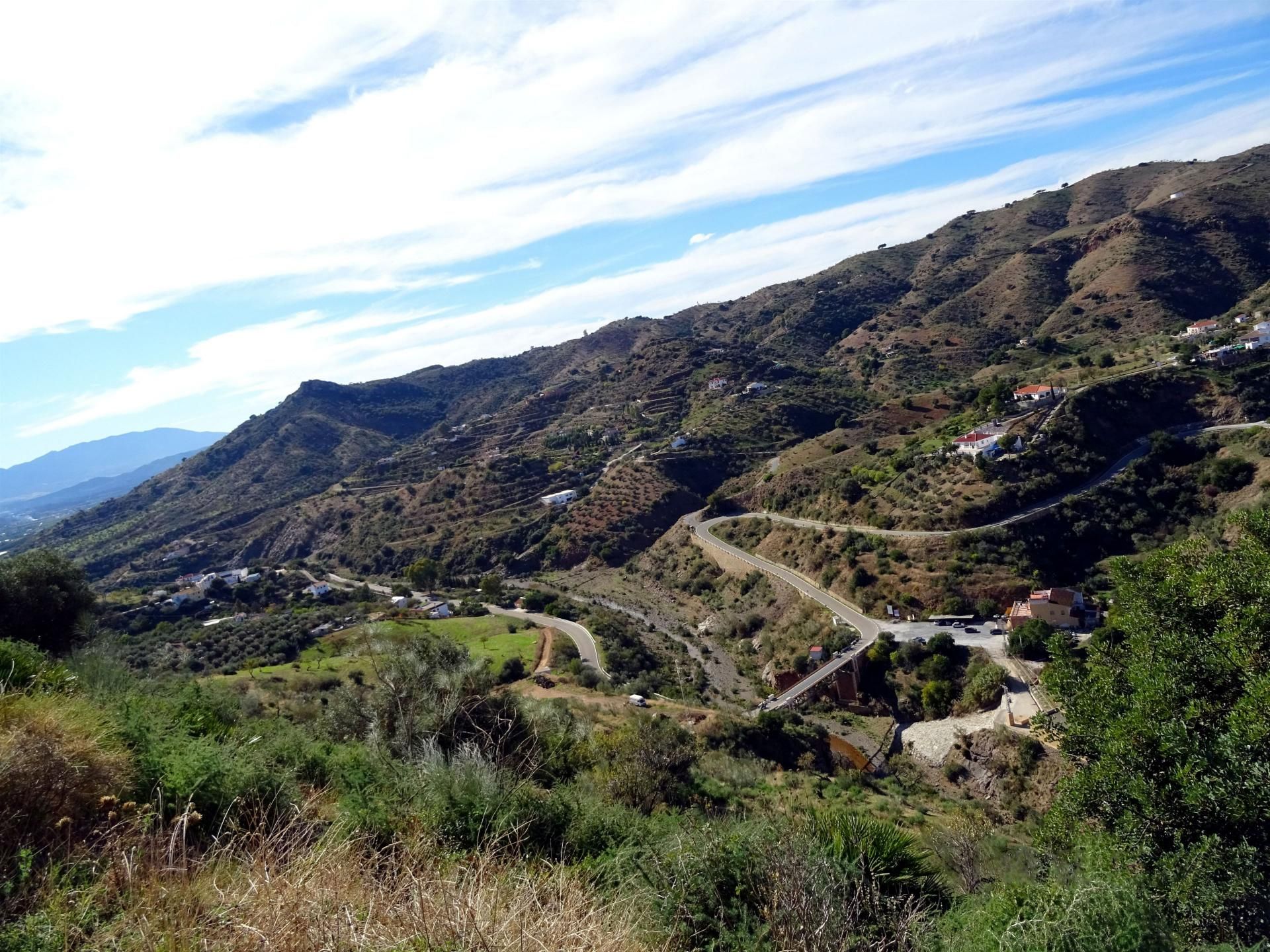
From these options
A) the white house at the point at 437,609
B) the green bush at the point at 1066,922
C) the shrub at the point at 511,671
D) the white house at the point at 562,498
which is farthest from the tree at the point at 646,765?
the white house at the point at 562,498

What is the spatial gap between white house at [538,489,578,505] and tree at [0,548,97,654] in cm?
4231

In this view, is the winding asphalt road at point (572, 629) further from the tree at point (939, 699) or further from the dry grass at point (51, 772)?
the dry grass at point (51, 772)

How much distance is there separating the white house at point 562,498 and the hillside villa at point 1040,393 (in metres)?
34.9

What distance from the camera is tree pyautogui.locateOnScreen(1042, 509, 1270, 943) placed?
578 cm

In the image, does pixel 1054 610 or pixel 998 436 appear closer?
pixel 1054 610

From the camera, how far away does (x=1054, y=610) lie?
25969 millimetres

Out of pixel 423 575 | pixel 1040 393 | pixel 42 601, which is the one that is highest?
pixel 42 601

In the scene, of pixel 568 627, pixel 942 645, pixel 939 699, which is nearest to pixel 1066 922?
pixel 939 699

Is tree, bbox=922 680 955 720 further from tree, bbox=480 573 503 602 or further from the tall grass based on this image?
tree, bbox=480 573 503 602

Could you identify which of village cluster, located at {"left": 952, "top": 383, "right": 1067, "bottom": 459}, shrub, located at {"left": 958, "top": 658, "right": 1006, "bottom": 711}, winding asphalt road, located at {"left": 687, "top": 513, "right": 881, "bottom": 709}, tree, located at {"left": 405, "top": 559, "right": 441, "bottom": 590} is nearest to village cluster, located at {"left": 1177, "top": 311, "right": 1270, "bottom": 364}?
village cluster, located at {"left": 952, "top": 383, "right": 1067, "bottom": 459}

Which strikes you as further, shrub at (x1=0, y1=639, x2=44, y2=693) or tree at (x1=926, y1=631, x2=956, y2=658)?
tree at (x1=926, y1=631, x2=956, y2=658)

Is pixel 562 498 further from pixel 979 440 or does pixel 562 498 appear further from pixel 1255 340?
pixel 1255 340

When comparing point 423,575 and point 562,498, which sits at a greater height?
point 562,498

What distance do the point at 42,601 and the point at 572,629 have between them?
23.7 m
